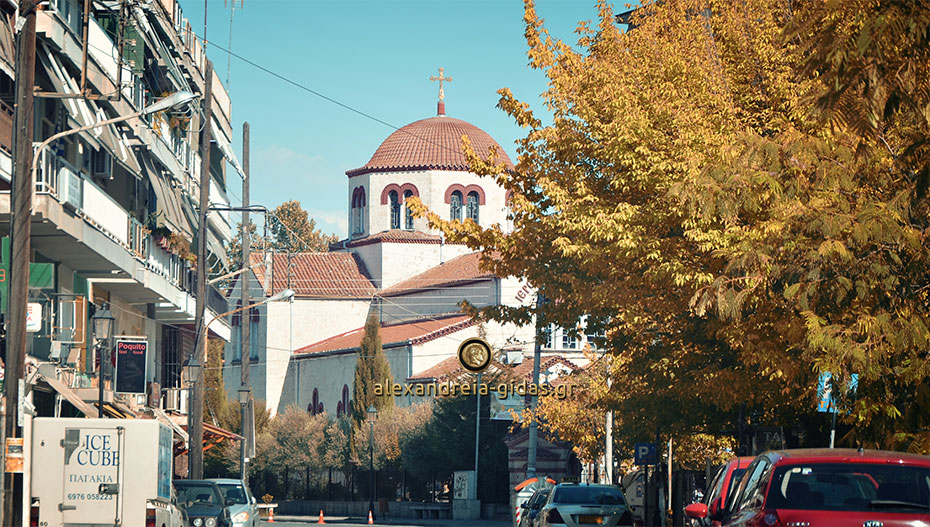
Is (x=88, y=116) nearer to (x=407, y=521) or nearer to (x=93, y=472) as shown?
(x=93, y=472)

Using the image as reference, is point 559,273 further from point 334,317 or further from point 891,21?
point 334,317

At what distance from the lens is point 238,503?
90.5ft

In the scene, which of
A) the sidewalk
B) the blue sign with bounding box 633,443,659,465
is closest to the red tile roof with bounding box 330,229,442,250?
the sidewalk

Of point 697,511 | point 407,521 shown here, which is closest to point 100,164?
point 697,511

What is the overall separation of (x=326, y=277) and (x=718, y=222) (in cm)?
7632

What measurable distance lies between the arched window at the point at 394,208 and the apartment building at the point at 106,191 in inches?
1917

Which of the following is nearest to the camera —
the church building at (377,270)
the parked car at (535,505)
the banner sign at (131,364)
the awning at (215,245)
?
the parked car at (535,505)

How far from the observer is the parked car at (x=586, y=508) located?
23984mm

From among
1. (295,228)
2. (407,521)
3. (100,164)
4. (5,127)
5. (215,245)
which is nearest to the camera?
(5,127)

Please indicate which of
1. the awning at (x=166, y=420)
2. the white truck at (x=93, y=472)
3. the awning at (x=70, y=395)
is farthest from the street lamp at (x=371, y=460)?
the white truck at (x=93, y=472)

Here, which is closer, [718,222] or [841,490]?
[841,490]

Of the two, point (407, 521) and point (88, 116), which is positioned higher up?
point (88, 116)

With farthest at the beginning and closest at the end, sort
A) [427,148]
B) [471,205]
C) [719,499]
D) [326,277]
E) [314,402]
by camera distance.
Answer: [326,277] < [427,148] < [471,205] < [314,402] < [719,499]

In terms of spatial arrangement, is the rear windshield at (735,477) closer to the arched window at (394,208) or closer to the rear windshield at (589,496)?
the rear windshield at (589,496)
